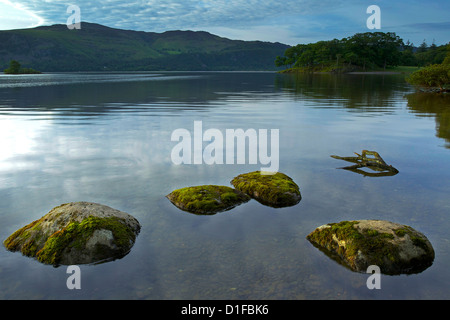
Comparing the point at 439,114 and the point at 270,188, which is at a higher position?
the point at 439,114

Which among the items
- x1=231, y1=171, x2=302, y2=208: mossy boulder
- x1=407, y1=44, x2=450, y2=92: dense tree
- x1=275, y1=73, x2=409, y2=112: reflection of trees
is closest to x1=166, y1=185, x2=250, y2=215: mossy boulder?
x1=231, y1=171, x2=302, y2=208: mossy boulder

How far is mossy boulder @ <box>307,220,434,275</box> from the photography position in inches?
329

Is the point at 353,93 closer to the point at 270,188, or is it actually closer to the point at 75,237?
the point at 270,188

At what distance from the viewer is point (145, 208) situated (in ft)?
39.2

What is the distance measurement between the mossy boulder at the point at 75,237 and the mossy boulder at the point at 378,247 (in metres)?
5.07

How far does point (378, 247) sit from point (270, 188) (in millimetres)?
4772

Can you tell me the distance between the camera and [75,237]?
353 inches

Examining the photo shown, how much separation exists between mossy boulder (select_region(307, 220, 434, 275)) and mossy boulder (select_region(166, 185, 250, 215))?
3.55m

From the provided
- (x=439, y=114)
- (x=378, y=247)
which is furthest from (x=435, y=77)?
(x=378, y=247)

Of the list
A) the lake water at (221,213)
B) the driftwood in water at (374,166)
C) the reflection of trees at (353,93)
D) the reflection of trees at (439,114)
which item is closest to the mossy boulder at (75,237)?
the lake water at (221,213)

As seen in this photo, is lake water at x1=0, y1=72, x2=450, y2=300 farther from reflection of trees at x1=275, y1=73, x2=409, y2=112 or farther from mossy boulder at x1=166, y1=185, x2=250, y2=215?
reflection of trees at x1=275, y1=73, x2=409, y2=112

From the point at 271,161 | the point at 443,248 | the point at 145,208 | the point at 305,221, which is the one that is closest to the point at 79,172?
the point at 145,208
